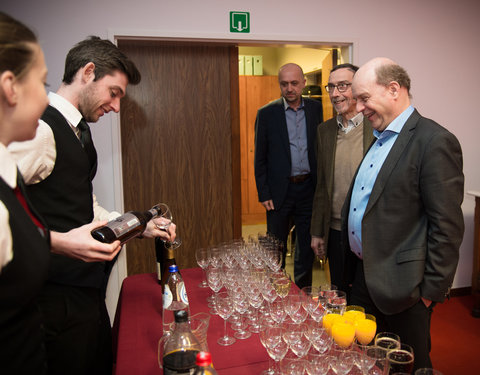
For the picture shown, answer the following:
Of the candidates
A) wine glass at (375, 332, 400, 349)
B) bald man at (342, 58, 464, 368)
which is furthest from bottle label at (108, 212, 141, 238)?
bald man at (342, 58, 464, 368)

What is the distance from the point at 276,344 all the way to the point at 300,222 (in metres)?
2.14

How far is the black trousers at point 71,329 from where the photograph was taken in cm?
148

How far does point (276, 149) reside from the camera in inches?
131

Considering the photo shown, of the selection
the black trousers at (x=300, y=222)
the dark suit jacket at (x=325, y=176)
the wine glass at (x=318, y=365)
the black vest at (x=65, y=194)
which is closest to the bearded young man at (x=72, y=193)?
the black vest at (x=65, y=194)

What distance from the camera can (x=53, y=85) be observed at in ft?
10.2

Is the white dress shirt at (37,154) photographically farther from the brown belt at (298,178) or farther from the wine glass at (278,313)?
the brown belt at (298,178)

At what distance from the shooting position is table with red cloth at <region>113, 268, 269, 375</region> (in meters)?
1.25

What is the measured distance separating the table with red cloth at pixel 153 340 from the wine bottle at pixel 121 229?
1.27 feet

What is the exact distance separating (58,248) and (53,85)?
7.69 feet

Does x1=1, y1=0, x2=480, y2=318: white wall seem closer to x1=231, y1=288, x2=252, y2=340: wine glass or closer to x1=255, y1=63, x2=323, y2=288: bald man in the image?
x1=255, y1=63, x2=323, y2=288: bald man

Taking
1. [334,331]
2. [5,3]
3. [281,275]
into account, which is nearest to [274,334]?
[334,331]

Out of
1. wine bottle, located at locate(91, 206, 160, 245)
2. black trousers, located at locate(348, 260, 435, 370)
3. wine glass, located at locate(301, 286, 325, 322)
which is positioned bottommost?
black trousers, located at locate(348, 260, 435, 370)

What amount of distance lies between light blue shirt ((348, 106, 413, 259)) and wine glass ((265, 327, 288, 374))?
89 centimetres

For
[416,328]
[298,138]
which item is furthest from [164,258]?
[298,138]
